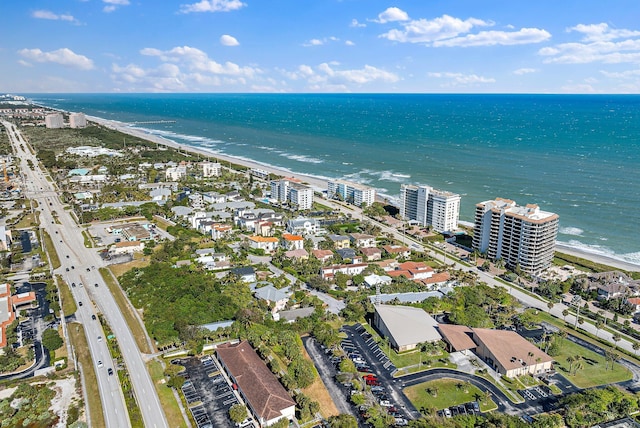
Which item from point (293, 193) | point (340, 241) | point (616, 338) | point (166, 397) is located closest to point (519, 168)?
point (293, 193)

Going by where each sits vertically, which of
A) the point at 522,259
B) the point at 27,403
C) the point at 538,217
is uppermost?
the point at 538,217

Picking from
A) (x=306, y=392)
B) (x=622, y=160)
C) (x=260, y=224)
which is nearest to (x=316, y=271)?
(x=260, y=224)

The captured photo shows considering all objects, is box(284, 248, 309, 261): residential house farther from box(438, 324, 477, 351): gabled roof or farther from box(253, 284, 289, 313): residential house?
box(438, 324, 477, 351): gabled roof

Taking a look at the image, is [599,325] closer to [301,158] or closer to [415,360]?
[415,360]

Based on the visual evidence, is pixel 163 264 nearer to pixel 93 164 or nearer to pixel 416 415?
pixel 416 415

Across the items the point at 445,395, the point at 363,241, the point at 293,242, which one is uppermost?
the point at 293,242

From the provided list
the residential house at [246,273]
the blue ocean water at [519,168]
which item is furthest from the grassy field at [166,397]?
the blue ocean water at [519,168]
